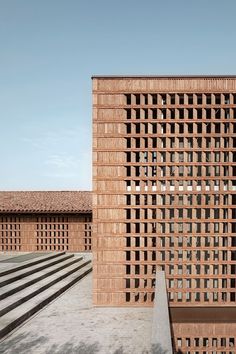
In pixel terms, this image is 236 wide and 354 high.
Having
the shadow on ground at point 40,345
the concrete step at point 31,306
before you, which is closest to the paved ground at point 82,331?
the shadow on ground at point 40,345

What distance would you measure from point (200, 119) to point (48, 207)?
1688 cm

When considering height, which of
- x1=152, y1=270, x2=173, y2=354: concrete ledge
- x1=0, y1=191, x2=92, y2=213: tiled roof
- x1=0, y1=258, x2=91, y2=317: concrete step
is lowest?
x1=0, y1=258, x2=91, y2=317: concrete step

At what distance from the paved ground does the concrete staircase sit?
1.17 ft

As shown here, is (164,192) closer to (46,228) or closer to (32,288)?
(32,288)

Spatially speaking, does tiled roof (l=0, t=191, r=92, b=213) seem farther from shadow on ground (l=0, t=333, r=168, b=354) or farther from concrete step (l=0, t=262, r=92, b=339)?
shadow on ground (l=0, t=333, r=168, b=354)

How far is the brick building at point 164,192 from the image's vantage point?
11.4 meters

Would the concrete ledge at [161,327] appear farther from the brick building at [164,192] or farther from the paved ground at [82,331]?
the brick building at [164,192]

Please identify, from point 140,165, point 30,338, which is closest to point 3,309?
point 30,338

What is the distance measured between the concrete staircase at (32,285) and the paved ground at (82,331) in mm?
355

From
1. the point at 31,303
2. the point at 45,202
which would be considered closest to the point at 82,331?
the point at 31,303

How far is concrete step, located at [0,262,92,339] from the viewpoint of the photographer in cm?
919

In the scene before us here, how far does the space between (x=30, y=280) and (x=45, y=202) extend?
1267cm

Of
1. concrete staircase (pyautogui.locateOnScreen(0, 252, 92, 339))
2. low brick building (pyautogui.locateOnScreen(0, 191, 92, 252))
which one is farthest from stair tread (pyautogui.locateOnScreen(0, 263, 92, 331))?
low brick building (pyautogui.locateOnScreen(0, 191, 92, 252))

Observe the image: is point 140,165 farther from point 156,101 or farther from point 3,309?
point 3,309
